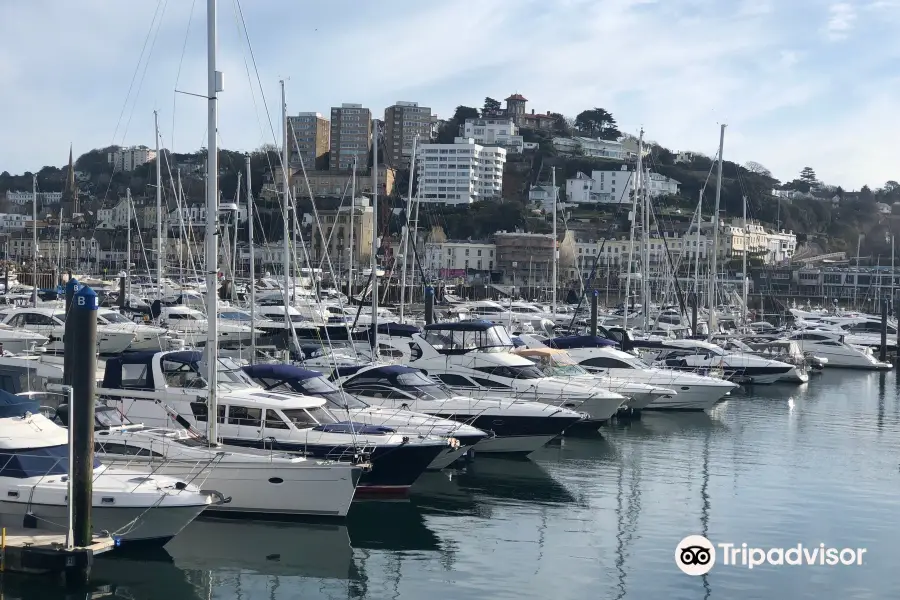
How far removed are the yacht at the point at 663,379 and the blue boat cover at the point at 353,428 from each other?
15806mm

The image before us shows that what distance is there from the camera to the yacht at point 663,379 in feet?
119

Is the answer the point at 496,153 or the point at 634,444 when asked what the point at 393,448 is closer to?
the point at 634,444

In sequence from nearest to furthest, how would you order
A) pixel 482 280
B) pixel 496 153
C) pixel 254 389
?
pixel 254 389
pixel 482 280
pixel 496 153

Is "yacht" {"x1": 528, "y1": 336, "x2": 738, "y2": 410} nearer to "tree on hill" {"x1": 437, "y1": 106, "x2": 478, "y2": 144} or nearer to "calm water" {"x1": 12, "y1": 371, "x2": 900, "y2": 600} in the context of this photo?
"calm water" {"x1": 12, "y1": 371, "x2": 900, "y2": 600}

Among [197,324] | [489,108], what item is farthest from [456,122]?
[197,324]

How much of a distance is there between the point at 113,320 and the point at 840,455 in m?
27.4

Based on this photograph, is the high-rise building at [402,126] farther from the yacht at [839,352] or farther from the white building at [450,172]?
the yacht at [839,352]

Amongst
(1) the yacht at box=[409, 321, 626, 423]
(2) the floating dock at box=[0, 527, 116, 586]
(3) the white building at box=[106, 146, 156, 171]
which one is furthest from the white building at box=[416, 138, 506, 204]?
(2) the floating dock at box=[0, 527, 116, 586]

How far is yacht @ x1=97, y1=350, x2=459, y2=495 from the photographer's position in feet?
66.5

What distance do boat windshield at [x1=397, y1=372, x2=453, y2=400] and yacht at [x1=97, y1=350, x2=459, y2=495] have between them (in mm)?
3656

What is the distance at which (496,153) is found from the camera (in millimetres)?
163625

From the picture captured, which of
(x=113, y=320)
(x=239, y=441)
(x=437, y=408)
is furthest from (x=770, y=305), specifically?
(x=239, y=441)

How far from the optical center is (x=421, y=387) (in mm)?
25688

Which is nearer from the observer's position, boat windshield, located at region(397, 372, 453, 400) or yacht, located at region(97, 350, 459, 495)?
yacht, located at region(97, 350, 459, 495)
